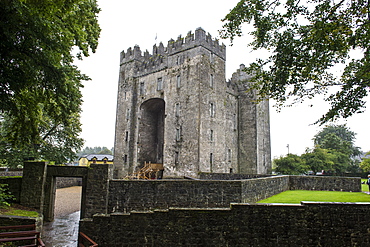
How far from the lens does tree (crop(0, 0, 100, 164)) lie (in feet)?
24.1

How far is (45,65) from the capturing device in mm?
9062

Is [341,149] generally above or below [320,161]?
above

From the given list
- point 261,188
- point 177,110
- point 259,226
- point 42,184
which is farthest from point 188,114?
point 259,226

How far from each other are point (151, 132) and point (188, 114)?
6988mm

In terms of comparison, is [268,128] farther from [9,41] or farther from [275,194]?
[9,41]

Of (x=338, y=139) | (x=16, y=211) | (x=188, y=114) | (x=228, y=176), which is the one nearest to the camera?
(x=16, y=211)

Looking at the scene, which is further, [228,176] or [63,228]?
[228,176]

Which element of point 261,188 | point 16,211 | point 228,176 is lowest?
point 16,211

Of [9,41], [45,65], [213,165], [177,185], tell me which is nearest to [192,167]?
[213,165]

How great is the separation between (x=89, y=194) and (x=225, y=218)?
6020mm

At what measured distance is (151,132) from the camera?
2856 centimetres

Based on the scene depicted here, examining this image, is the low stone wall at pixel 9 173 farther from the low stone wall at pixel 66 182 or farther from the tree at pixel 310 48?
the tree at pixel 310 48

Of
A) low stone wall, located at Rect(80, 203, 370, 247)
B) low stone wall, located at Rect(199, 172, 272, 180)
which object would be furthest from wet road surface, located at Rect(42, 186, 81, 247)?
low stone wall, located at Rect(199, 172, 272, 180)

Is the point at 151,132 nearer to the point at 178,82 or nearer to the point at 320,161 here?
the point at 178,82
